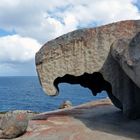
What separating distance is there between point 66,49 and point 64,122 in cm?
279

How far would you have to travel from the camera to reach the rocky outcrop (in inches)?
728

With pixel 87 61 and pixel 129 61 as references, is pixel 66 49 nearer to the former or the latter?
pixel 87 61

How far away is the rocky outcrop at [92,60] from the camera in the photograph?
60.6 feet

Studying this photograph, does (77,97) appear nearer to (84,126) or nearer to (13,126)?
(84,126)

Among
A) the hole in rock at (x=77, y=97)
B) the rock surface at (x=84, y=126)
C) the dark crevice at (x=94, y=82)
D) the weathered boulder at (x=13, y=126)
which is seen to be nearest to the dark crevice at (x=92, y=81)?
the dark crevice at (x=94, y=82)

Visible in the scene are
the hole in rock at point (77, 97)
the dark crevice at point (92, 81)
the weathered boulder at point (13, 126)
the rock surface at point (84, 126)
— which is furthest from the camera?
the hole in rock at point (77, 97)

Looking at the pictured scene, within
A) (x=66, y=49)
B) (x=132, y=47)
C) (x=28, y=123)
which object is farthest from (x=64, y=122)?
(x=132, y=47)

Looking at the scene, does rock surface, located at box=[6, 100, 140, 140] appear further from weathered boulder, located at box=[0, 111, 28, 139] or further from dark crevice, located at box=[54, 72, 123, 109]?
dark crevice, located at box=[54, 72, 123, 109]

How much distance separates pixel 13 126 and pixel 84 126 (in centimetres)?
258

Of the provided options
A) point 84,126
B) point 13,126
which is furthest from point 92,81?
point 13,126

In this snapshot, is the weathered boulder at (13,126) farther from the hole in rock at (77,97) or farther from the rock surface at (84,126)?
the hole in rock at (77,97)

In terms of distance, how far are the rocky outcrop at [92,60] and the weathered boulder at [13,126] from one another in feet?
5.60

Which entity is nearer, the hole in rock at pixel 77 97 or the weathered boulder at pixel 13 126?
the weathered boulder at pixel 13 126

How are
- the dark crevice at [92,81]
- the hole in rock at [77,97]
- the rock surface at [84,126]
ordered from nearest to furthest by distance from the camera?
the rock surface at [84,126] < the dark crevice at [92,81] < the hole in rock at [77,97]
